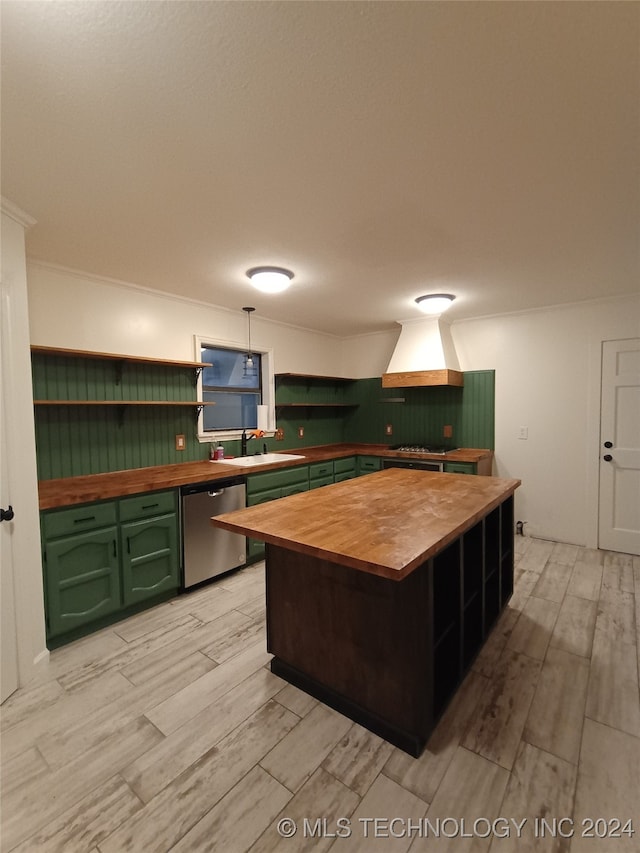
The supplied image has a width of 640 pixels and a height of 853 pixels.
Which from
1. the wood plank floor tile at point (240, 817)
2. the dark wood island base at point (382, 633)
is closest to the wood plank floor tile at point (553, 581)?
the dark wood island base at point (382, 633)

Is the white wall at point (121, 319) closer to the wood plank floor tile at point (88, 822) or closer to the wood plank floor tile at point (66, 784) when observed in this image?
the wood plank floor tile at point (66, 784)

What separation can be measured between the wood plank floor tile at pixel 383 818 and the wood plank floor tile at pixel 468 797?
1.9 inches

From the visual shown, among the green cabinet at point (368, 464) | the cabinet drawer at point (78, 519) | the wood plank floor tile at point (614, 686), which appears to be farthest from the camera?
the green cabinet at point (368, 464)

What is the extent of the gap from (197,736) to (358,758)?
2.26 ft

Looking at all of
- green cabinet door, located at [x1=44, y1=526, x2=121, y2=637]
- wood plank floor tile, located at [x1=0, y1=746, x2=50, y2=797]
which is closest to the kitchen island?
wood plank floor tile, located at [x1=0, y1=746, x2=50, y2=797]

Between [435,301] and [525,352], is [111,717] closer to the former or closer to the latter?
[435,301]

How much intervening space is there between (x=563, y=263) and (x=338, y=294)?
1.70 meters

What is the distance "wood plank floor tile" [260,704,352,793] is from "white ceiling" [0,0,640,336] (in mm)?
2407

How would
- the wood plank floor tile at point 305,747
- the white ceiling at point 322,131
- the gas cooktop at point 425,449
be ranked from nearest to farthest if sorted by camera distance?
the white ceiling at point 322,131
the wood plank floor tile at point 305,747
the gas cooktop at point 425,449

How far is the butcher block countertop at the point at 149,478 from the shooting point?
7.39 feet

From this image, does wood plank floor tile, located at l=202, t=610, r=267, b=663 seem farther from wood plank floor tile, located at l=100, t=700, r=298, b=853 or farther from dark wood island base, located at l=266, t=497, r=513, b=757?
wood plank floor tile, located at l=100, t=700, r=298, b=853

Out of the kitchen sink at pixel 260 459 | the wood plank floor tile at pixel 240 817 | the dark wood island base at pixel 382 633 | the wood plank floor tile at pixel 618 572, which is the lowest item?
the wood plank floor tile at pixel 618 572

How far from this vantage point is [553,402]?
388 centimetres

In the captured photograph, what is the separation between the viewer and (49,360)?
2.63m
